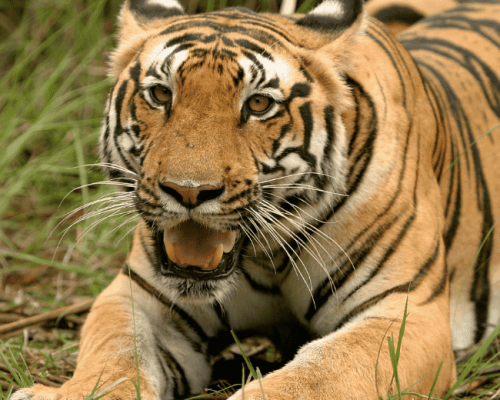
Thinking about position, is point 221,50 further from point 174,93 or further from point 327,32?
point 327,32

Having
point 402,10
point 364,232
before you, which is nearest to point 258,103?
point 364,232


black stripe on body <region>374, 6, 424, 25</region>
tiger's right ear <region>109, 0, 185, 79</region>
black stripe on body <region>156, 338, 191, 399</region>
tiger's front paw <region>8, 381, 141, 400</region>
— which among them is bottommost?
black stripe on body <region>156, 338, 191, 399</region>

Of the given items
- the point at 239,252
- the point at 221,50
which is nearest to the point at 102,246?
the point at 239,252

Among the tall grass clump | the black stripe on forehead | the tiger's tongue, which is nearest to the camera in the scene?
the tiger's tongue

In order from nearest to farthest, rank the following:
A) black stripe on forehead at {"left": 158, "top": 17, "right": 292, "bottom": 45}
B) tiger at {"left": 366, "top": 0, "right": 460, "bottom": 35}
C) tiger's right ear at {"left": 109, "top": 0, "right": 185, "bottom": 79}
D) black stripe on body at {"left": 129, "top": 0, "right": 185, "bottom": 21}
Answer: black stripe on forehead at {"left": 158, "top": 17, "right": 292, "bottom": 45}, tiger's right ear at {"left": 109, "top": 0, "right": 185, "bottom": 79}, black stripe on body at {"left": 129, "top": 0, "right": 185, "bottom": 21}, tiger at {"left": 366, "top": 0, "right": 460, "bottom": 35}

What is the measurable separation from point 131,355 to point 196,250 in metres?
0.32

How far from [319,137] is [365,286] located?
0.41 metres

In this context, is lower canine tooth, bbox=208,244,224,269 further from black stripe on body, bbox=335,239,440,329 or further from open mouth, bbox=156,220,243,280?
black stripe on body, bbox=335,239,440,329

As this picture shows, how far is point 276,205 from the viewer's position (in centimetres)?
159

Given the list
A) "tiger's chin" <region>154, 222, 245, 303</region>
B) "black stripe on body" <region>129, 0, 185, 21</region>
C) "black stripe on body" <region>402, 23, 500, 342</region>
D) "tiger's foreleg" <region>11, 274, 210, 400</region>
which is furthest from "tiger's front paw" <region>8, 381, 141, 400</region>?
"black stripe on body" <region>402, 23, 500, 342</region>

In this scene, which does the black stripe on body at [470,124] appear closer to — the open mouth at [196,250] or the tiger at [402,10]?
the tiger at [402,10]

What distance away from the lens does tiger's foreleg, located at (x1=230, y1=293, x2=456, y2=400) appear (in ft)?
4.44

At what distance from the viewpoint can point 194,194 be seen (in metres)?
1.35

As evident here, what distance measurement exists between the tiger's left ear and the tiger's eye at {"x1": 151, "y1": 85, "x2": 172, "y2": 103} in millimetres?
380
